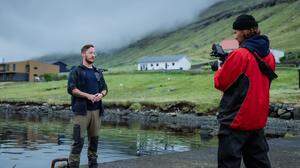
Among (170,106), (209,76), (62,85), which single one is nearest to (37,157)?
(170,106)

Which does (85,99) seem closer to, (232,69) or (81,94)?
(81,94)

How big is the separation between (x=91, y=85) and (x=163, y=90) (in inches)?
2353

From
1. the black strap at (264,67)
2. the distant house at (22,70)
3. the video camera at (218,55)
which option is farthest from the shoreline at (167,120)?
the distant house at (22,70)

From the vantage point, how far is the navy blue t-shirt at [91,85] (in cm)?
1074

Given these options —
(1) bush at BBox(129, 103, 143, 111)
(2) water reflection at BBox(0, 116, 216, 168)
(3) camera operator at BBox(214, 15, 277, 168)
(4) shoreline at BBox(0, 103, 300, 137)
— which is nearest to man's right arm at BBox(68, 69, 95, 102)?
(3) camera operator at BBox(214, 15, 277, 168)

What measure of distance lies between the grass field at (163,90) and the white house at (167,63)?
143ft

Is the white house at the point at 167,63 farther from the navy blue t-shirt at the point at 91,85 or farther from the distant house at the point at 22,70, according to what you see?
the navy blue t-shirt at the point at 91,85

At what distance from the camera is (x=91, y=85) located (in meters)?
10.8

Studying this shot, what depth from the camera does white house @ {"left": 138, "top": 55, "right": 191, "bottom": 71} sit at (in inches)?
5458

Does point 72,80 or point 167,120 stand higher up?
point 72,80

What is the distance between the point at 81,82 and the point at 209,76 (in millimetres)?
67099

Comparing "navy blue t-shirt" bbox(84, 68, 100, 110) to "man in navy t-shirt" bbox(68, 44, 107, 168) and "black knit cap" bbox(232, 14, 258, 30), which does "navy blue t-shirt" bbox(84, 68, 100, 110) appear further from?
"black knit cap" bbox(232, 14, 258, 30)

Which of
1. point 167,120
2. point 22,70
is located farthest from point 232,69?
point 22,70

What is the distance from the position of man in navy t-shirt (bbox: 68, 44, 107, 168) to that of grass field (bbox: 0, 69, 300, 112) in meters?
34.7
